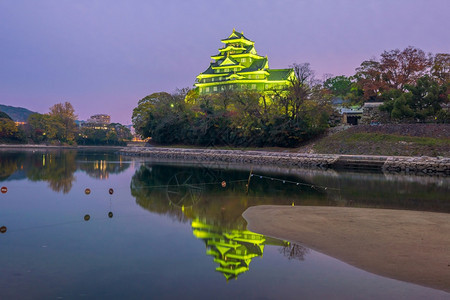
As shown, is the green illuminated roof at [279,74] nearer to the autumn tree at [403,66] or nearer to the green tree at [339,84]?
the green tree at [339,84]

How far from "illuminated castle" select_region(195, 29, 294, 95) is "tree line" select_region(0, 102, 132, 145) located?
39280 mm

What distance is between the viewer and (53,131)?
3748 inches

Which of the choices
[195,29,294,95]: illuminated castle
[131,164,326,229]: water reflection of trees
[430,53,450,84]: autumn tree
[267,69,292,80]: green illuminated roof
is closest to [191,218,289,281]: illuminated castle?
→ [131,164,326,229]: water reflection of trees

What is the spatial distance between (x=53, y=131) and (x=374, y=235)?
318 ft

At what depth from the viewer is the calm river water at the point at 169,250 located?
24.8ft

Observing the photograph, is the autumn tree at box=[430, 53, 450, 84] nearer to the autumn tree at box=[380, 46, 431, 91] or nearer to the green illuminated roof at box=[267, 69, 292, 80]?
the autumn tree at box=[380, 46, 431, 91]

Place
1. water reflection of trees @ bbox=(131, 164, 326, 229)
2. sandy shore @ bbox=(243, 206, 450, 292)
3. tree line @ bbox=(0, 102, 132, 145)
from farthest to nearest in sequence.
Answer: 1. tree line @ bbox=(0, 102, 132, 145)
2. water reflection of trees @ bbox=(131, 164, 326, 229)
3. sandy shore @ bbox=(243, 206, 450, 292)

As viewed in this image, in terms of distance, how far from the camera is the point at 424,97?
147 ft

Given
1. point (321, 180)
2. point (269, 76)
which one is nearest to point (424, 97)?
point (321, 180)

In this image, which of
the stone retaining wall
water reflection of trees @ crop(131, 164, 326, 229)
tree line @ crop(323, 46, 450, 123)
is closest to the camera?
water reflection of trees @ crop(131, 164, 326, 229)

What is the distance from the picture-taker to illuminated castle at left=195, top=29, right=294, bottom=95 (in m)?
75.1

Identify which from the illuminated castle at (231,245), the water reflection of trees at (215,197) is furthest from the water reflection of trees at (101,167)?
the illuminated castle at (231,245)

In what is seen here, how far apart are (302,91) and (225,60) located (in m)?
35.3

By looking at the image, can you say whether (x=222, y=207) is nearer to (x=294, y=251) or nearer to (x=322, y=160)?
(x=294, y=251)
